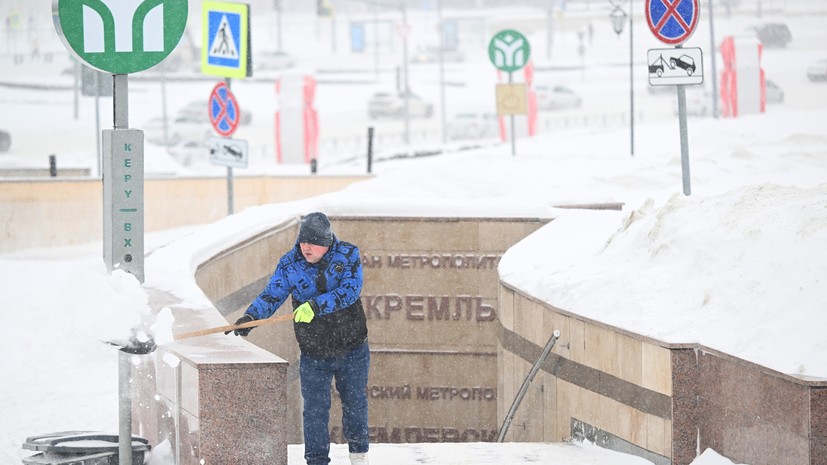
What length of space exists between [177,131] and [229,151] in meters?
34.8

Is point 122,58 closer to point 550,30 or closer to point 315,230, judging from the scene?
point 315,230

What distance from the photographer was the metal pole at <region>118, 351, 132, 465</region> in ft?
19.9

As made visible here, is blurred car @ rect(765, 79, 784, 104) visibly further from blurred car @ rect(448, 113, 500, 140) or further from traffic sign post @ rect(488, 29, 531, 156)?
traffic sign post @ rect(488, 29, 531, 156)

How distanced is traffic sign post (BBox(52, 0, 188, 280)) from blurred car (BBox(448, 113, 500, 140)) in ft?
149

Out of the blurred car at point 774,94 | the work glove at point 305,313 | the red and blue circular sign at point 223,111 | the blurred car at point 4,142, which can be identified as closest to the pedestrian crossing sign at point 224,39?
the red and blue circular sign at point 223,111

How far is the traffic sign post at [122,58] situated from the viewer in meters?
5.98

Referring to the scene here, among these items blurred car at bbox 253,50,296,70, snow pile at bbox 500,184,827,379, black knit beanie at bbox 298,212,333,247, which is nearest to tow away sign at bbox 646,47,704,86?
snow pile at bbox 500,184,827,379

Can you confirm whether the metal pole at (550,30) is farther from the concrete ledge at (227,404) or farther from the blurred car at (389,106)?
the concrete ledge at (227,404)

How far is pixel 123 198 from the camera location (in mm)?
6188

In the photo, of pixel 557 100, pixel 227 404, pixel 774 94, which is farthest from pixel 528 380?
pixel 557 100

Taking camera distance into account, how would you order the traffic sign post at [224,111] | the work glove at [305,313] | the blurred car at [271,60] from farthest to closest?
the blurred car at [271,60] < the traffic sign post at [224,111] < the work glove at [305,313]

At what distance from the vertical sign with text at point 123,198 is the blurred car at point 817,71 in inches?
2116

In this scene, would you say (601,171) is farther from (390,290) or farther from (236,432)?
(236,432)

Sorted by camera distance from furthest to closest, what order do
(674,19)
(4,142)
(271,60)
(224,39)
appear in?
(271,60), (4,142), (224,39), (674,19)
